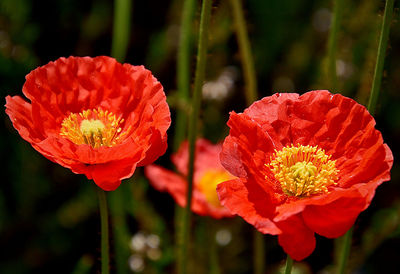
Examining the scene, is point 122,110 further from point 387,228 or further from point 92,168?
point 387,228

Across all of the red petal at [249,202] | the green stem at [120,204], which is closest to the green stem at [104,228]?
the red petal at [249,202]

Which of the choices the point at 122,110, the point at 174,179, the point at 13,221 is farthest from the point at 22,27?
the point at 122,110

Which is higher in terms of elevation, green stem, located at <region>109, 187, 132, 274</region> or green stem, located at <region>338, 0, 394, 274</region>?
green stem, located at <region>338, 0, 394, 274</region>

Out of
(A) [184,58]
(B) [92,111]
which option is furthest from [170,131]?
(B) [92,111]

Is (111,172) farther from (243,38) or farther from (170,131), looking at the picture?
(170,131)

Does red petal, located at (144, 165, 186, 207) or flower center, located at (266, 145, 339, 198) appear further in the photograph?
red petal, located at (144, 165, 186, 207)

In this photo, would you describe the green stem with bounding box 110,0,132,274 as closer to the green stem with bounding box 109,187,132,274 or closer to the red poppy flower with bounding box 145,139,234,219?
the green stem with bounding box 109,187,132,274

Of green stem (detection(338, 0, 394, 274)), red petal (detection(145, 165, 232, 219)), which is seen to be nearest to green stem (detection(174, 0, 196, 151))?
red petal (detection(145, 165, 232, 219))

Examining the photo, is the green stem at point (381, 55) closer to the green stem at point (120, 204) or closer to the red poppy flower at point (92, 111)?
the red poppy flower at point (92, 111)
